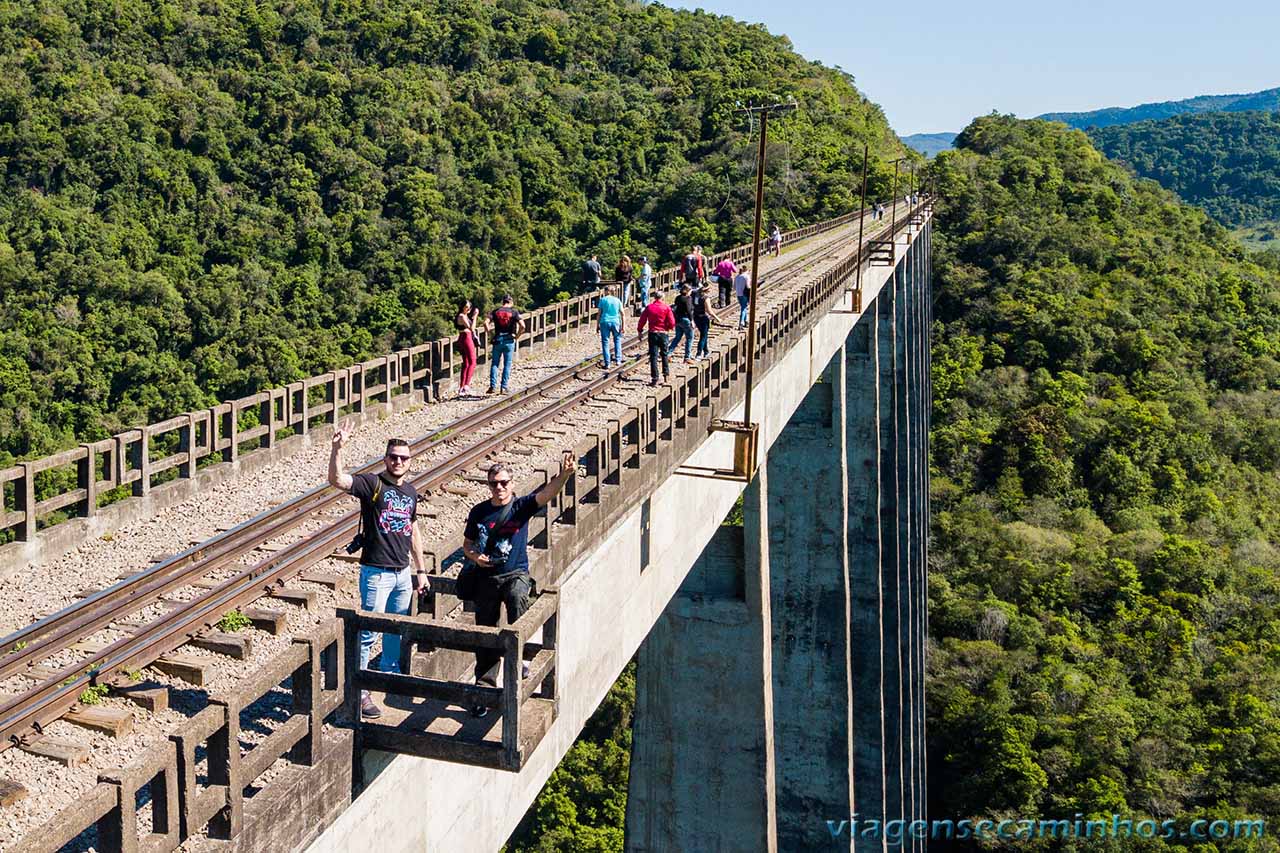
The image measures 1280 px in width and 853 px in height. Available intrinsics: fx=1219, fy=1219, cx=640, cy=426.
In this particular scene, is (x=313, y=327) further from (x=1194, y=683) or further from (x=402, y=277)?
(x=1194, y=683)

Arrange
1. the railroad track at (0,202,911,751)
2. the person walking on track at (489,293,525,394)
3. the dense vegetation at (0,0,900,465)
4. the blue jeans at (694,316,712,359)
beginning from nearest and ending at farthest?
1. the railroad track at (0,202,911,751)
2. the person walking on track at (489,293,525,394)
3. the blue jeans at (694,316,712,359)
4. the dense vegetation at (0,0,900,465)

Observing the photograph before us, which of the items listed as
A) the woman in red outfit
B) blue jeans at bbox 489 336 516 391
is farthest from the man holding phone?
blue jeans at bbox 489 336 516 391

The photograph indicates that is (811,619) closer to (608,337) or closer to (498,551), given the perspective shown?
(608,337)

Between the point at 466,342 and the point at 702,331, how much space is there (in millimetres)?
3688

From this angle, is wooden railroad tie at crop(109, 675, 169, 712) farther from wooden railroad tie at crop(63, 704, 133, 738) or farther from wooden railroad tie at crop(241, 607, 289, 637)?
wooden railroad tie at crop(241, 607, 289, 637)

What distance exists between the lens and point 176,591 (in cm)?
946

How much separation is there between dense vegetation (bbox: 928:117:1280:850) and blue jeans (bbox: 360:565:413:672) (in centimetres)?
3334

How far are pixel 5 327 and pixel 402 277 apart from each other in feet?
61.0

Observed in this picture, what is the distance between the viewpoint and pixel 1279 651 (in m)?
42.1

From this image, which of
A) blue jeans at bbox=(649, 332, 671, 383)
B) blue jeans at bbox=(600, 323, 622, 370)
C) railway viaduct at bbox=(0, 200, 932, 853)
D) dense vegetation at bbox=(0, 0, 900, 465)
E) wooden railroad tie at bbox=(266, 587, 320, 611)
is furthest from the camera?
dense vegetation at bbox=(0, 0, 900, 465)

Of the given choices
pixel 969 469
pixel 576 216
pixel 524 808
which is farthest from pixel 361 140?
pixel 524 808

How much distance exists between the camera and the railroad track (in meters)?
7.07

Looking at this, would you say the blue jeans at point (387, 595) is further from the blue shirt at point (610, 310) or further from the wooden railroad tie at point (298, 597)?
the blue shirt at point (610, 310)

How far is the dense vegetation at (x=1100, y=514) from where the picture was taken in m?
Answer: 38.4
